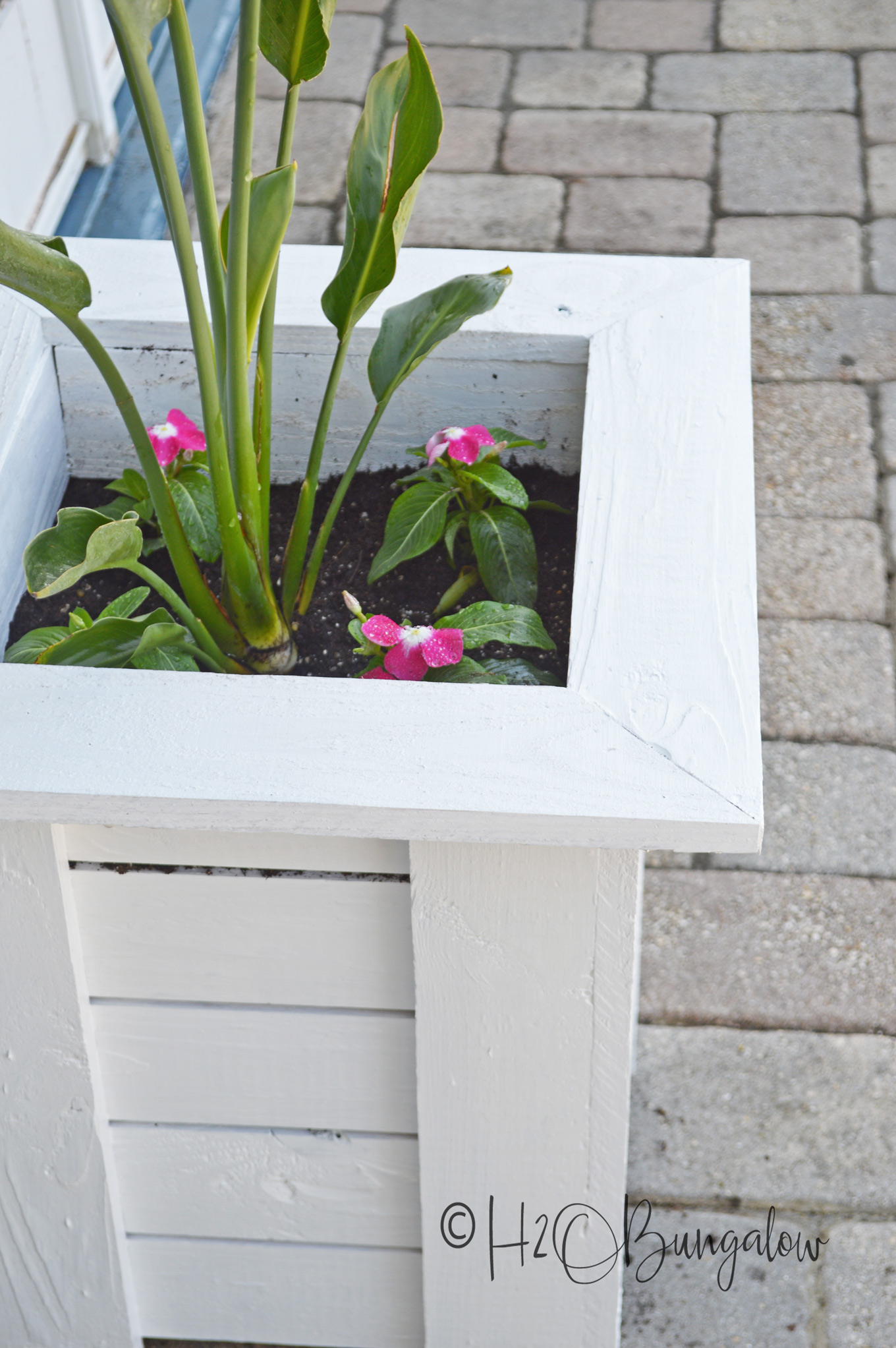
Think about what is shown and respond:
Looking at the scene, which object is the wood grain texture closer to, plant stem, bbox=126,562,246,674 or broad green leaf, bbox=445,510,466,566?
broad green leaf, bbox=445,510,466,566

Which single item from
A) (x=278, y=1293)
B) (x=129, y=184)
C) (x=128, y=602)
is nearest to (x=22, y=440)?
(x=128, y=602)

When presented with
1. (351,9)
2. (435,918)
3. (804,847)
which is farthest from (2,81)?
(435,918)

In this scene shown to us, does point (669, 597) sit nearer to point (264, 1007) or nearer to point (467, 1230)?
point (264, 1007)

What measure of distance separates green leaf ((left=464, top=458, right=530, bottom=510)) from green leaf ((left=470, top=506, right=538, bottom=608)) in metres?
0.02

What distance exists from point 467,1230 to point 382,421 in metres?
0.77

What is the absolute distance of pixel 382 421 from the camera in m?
1.45

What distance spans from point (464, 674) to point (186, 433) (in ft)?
1.23

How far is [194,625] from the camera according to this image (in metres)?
1.21

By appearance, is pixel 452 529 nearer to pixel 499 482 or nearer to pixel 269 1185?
pixel 499 482

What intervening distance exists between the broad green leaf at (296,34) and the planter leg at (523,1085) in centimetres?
60

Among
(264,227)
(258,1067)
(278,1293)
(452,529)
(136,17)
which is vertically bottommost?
(278,1293)

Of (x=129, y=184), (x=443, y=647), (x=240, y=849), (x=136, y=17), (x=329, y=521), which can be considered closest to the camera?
(x=136, y=17)

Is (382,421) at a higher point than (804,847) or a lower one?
higher

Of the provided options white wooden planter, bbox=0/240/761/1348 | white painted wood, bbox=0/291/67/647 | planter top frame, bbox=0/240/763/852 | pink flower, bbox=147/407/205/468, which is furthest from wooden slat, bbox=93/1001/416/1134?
pink flower, bbox=147/407/205/468
